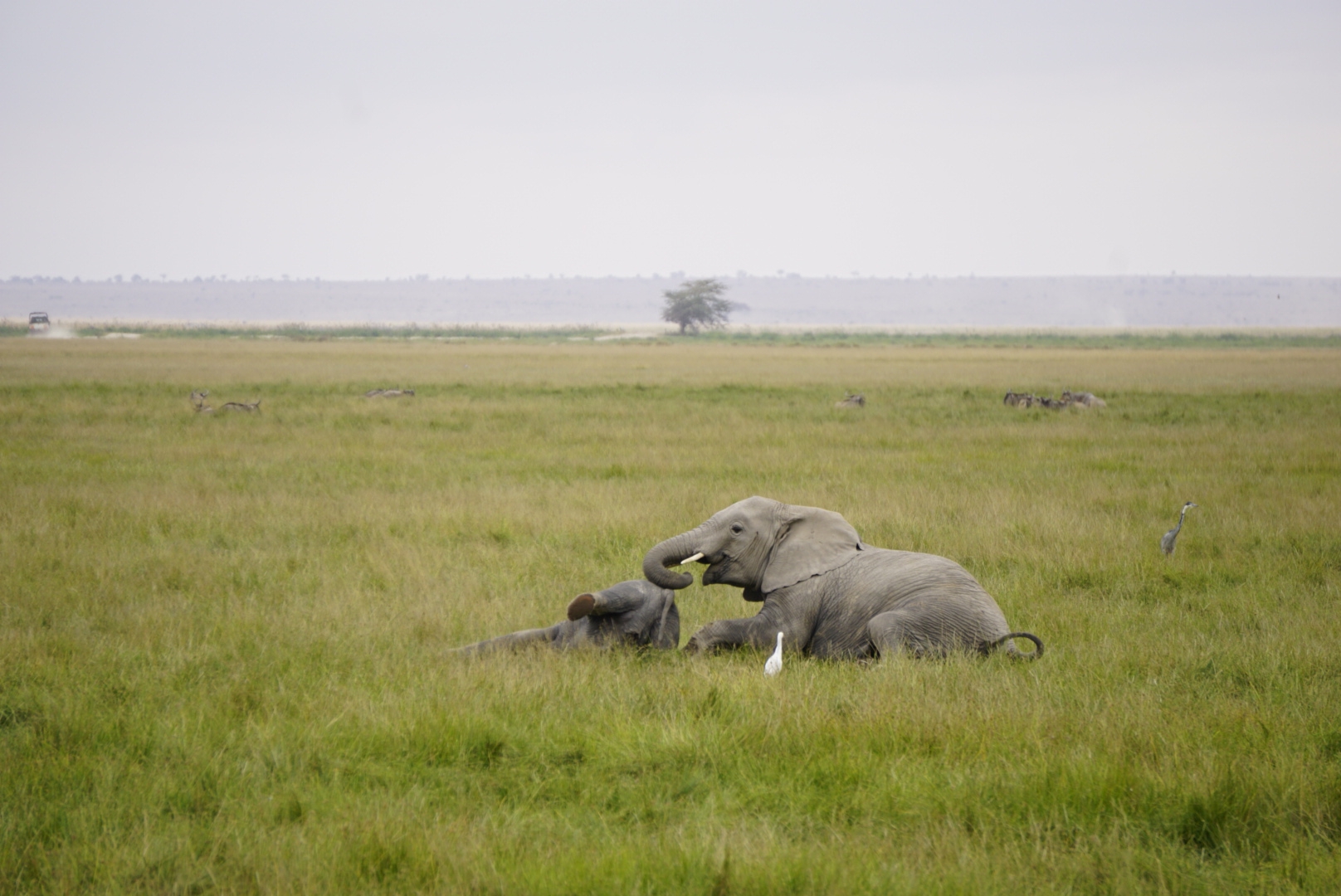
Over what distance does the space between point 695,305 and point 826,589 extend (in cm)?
Answer: 13939

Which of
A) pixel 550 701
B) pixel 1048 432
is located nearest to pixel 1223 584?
pixel 550 701

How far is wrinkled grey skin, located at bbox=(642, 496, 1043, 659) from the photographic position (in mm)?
6223

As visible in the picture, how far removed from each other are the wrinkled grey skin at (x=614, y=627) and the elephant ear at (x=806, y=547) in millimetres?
708

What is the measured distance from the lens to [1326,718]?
A: 5.17 m

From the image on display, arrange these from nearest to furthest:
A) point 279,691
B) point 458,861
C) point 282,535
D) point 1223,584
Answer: point 458,861, point 279,691, point 1223,584, point 282,535

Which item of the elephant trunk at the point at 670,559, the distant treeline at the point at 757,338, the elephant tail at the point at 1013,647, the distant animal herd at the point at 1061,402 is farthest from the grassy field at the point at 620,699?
the distant treeline at the point at 757,338

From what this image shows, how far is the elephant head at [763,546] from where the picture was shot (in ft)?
21.2

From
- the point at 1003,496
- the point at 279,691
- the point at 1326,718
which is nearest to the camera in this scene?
the point at 1326,718

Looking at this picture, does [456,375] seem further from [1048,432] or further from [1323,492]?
[1323,492]

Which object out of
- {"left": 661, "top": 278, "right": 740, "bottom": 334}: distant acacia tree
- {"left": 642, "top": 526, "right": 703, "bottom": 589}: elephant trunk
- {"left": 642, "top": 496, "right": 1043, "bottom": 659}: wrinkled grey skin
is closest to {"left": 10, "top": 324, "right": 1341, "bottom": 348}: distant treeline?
{"left": 661, "top": 278, "right": 740, "bottom": 334}: distant acacia tree

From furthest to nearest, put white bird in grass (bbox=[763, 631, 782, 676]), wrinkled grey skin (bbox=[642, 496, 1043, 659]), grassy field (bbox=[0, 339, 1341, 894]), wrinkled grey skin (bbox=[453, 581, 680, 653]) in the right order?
1. wrinkled grey skin (bbox=[453, 581, 680, 653])
2. wrinkled grey skin (bbox=[642, 496, 1043, 659])
3. white bird in grass (bbox=[763, 631, 782, 676])
4. grassy field (bbox=[0, 339, 1341, 894])

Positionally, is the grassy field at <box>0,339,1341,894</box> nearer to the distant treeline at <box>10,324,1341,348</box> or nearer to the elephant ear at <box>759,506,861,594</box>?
the elephant ear at <box>759,506,861,594</box>

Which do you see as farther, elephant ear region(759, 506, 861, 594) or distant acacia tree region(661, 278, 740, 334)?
distant acacia tree region(661, 278, 740, 334)

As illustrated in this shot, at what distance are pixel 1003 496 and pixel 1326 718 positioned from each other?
291 inches
